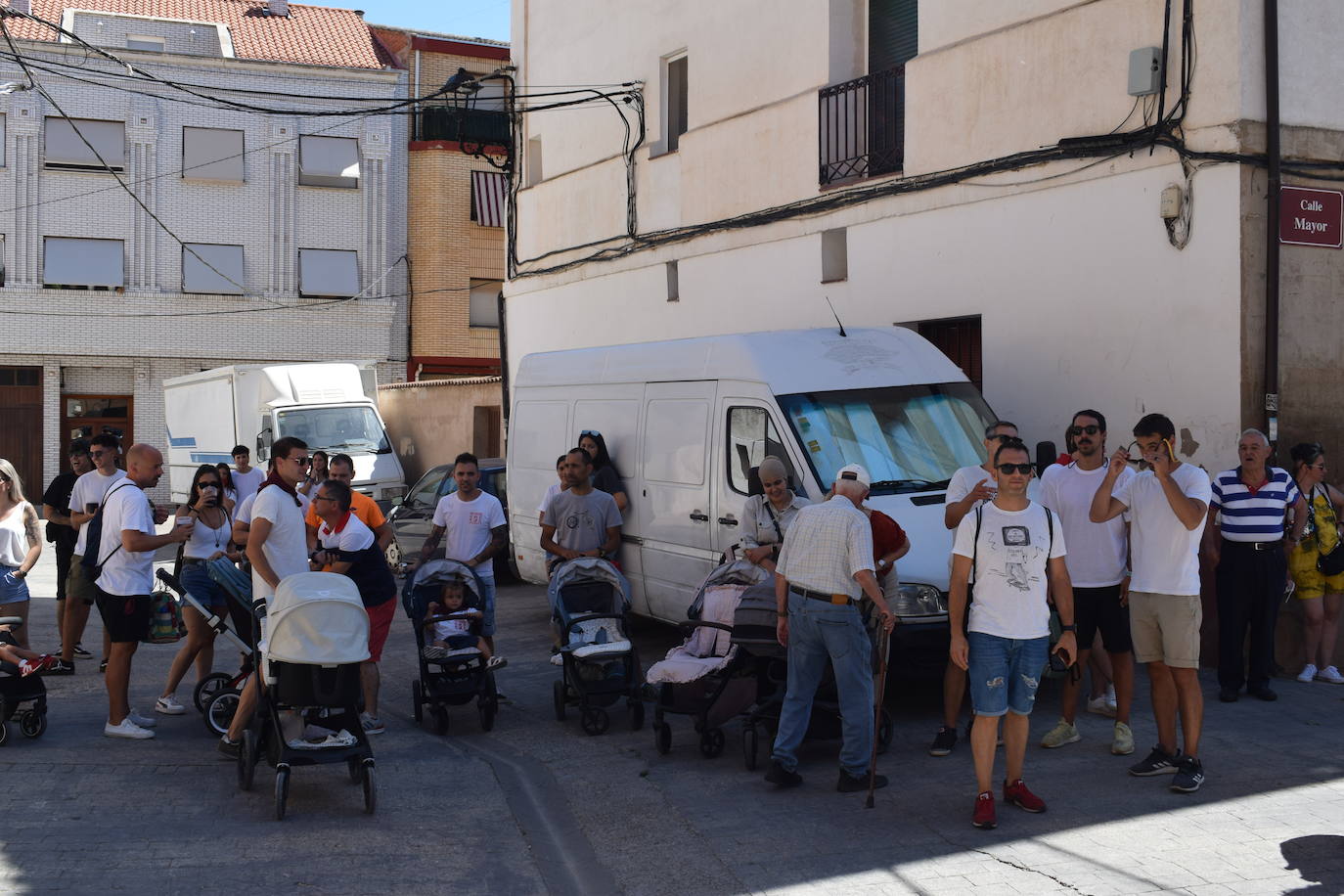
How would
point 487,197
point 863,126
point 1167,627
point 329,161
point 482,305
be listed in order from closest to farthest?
point 1167,627, point 863,126, point 329,161, point 487,197, point 482,305

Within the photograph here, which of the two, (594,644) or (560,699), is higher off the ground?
(594,644)

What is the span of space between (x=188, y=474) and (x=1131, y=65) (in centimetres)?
1913

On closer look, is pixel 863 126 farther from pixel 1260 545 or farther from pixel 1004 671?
pixel 1004 671

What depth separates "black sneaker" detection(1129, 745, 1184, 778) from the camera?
7254 millimetres

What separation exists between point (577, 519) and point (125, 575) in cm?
331

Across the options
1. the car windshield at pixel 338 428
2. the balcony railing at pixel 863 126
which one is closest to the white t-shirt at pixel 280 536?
the balcony railing at pixel 863 126

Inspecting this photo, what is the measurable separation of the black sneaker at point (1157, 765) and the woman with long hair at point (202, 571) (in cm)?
541

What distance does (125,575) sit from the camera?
8.42m

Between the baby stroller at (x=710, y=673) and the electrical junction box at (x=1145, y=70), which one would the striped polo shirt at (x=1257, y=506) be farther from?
the electrical junction box at (x=1145, y=70)

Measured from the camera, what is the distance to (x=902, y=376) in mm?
10242

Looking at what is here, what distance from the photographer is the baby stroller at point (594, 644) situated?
878cm

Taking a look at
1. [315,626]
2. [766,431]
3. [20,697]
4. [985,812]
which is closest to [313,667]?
[315,626]

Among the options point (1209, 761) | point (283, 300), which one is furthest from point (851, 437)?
point (283, 300)

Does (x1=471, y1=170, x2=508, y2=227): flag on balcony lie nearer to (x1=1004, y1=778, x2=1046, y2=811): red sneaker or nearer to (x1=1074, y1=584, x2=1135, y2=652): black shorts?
(x1=1074, y1=584, x2=1135, y2=652): black shorts
